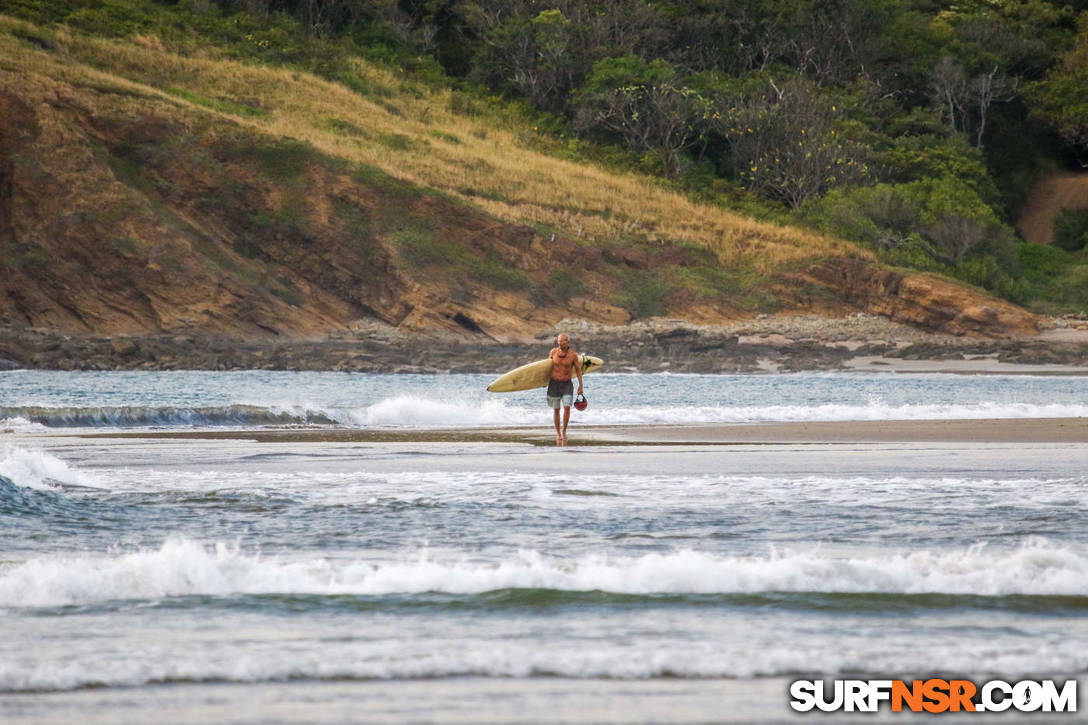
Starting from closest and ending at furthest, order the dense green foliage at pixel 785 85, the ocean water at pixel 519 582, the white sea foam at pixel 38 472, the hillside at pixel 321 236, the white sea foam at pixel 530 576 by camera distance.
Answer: the ocean water at pixel 519 582, the white sea foam at pixel 530 576, the white sea foam at pixel 38 472, the hillside at pixel 321 236, the dense green foliage at pixel 785 85

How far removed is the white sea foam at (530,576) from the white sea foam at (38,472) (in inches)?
154

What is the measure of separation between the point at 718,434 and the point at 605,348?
2183 centimetres

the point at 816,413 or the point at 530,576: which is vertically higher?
the point at 530,576

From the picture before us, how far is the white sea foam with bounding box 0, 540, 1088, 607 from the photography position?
7.07 metres

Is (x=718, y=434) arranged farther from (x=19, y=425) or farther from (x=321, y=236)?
(x=321, y=236)

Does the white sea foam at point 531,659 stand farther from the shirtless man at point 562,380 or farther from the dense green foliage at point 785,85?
the dense green foliage at point 785,85

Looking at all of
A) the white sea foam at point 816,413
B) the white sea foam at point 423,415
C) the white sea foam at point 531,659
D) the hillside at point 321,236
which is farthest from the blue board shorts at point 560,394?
the hillside at point 321,236

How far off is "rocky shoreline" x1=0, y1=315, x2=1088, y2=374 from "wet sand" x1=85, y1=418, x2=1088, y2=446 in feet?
54.7

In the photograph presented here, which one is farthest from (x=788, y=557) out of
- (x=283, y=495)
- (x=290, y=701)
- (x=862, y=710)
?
(x=283, y=495)

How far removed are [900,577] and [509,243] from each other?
3845 centimetres

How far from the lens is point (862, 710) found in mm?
5098

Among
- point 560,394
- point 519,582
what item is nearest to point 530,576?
point 519,582

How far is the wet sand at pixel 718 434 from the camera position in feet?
57.3

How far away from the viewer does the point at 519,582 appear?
286 inches
